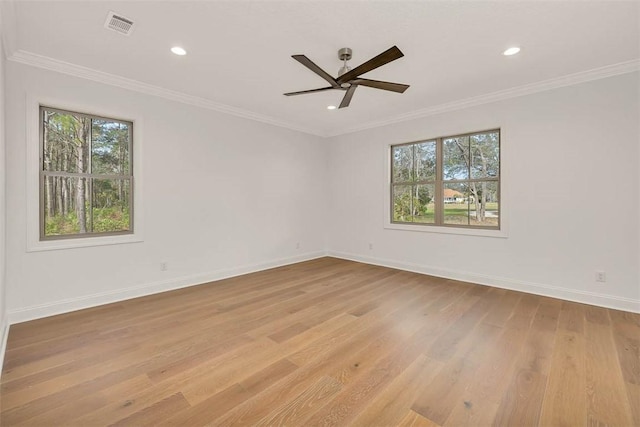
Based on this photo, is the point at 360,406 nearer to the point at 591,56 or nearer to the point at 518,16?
the point at 518,16

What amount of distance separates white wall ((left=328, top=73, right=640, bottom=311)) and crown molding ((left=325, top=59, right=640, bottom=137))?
69 mm

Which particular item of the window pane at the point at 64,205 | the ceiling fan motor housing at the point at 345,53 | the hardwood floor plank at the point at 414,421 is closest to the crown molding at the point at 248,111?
the window pane at the point at 64,205

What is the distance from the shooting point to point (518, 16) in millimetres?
2311

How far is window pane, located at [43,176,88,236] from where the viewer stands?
3.12 metres

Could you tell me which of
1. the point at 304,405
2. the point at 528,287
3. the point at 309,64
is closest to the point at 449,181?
the point at 528,287

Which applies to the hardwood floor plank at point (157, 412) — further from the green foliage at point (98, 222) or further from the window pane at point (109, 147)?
the window pane at point (109, 147)

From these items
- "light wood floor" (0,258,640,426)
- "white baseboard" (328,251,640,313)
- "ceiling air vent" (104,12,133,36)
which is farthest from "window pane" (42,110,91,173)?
"white baseboard" (328,251,640,313)

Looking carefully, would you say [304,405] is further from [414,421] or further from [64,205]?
[64,205]

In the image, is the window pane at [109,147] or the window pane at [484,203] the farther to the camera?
the window pane at [484,203]

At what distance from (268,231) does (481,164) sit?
3.69 metres

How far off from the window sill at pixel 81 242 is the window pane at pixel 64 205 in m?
0.14

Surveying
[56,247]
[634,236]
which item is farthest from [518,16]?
[56,247]

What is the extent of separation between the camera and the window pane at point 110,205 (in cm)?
344

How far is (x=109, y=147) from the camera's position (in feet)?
11.6
